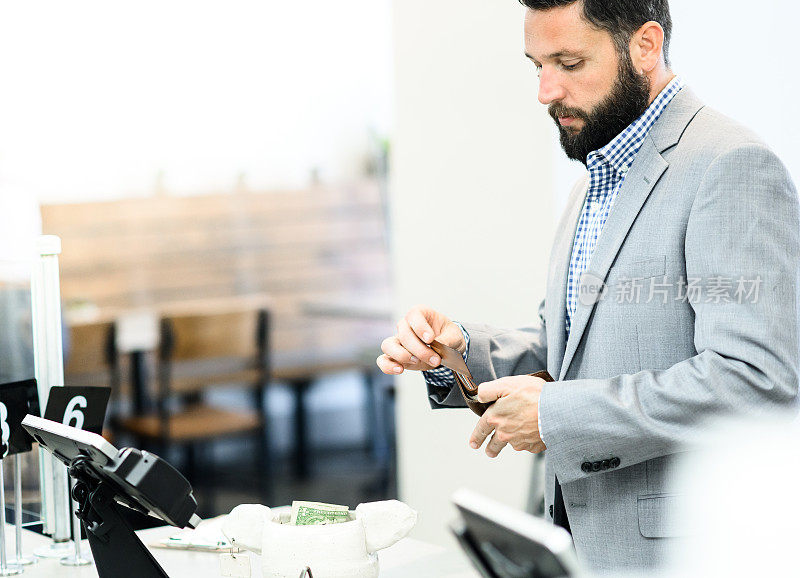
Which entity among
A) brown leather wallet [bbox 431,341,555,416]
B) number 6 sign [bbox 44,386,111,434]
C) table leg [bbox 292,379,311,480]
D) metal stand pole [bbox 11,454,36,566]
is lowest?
table leg [bbox 292,379,311,480]

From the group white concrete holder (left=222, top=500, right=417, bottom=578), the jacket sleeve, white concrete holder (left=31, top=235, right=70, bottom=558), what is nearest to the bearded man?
the jacket sleeve

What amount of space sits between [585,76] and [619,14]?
0.40 ft

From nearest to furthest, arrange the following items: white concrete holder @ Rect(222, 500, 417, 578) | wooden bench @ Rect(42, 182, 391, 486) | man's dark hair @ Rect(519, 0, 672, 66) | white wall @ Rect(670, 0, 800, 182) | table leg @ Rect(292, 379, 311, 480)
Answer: white concrete holder @ Rect(222, 500, 417, 578) → man's dark hair @ Rect(519, 0, 672, 66) → white wall @ Rect(670, 0, 800, 182) → wooden bench @ Rect(42, 182, 391, 486) → table leg @ Rect(292, 379, 311, 480)

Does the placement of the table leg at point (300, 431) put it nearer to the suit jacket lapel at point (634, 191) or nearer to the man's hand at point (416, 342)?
the man's hand at point (416, 342)

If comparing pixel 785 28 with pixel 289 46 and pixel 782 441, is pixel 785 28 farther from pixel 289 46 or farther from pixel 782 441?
pixel 289 46

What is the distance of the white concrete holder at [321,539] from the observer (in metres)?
1.58

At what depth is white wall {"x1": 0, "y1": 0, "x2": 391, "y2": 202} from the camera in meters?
4.04

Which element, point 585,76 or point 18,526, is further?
point 18,526

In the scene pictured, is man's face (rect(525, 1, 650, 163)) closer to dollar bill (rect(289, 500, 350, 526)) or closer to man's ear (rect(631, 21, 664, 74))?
man's ear (rect(631, 21, 664, 74))

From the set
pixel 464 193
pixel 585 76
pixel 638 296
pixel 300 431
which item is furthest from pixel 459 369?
pixel 300 431

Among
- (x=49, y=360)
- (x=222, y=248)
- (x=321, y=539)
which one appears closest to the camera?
(x=321, y=539)

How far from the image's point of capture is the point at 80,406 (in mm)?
1959

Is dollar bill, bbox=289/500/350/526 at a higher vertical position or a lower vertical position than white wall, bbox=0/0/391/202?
lower

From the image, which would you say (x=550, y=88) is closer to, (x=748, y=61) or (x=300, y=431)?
(x=748, y=61)
